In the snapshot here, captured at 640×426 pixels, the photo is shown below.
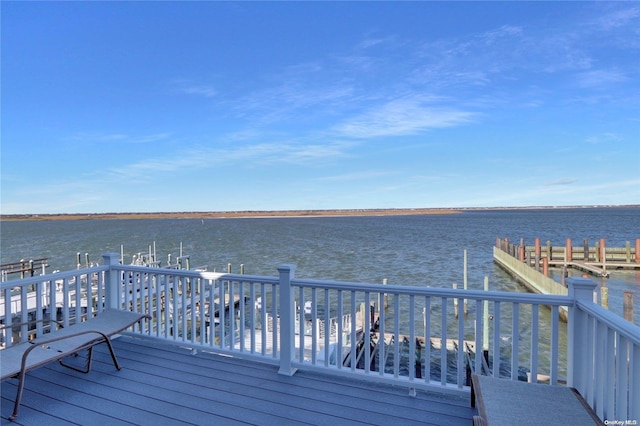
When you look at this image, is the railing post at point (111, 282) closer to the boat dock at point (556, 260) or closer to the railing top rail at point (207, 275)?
the railing top rail at point (207, 275)

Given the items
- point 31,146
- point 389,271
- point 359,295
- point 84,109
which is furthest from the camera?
point 389,271

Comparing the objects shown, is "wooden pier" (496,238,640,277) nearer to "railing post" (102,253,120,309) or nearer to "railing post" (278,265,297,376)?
"railing post" (278,265,297,376)

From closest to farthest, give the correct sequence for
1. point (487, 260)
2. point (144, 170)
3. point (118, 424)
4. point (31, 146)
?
1. point (118, 424)
2. point (31, 146)
3. point (487, 260)
4. point (144, 170)

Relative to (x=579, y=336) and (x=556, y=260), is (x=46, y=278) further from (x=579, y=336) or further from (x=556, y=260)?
(x=556, y=260)

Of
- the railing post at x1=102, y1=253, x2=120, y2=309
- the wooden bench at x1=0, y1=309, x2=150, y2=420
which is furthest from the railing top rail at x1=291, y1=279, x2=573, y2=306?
the railing post at x1=102, y1=253, x2=120, y2=309

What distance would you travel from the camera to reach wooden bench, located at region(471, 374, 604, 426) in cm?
163

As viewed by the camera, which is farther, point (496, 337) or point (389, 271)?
point (389, 271)

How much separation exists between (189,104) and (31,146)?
5186mm

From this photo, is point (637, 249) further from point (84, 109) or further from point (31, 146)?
point (31, 146)

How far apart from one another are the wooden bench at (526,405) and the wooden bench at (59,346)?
2715 millimetres

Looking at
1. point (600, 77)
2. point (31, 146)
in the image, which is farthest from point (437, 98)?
point (31, 146)

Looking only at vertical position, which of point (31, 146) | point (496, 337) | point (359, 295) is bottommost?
point (359, 295)

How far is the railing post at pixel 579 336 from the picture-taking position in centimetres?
212

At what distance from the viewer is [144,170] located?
26172 mm
